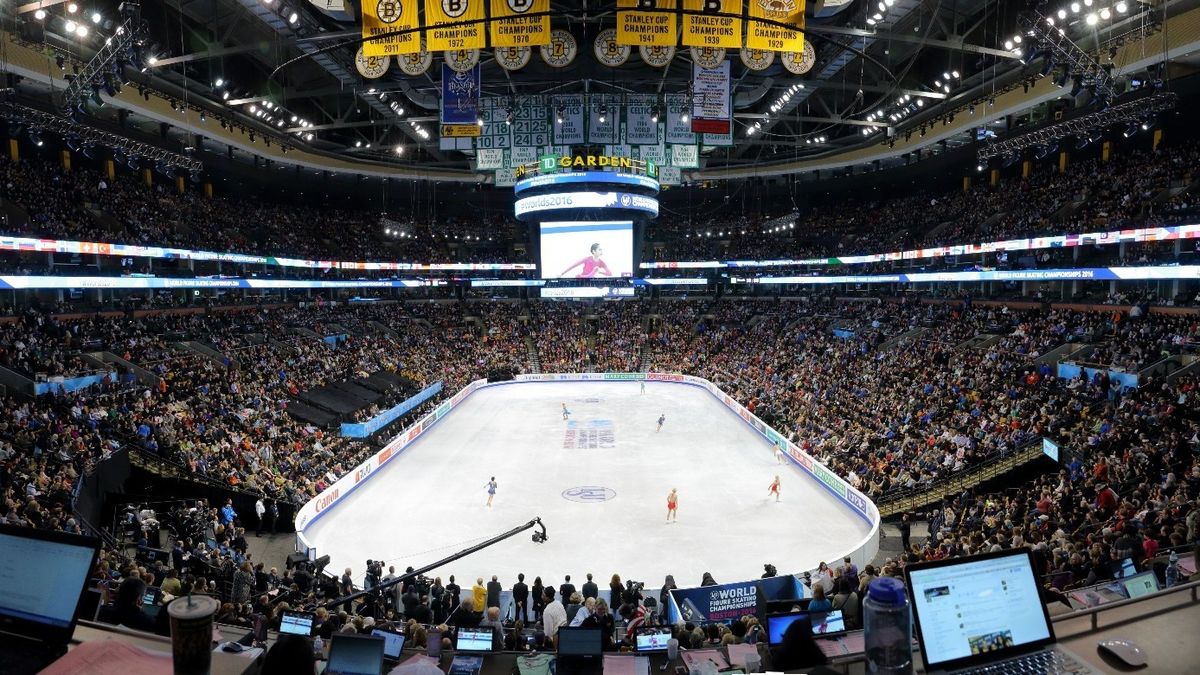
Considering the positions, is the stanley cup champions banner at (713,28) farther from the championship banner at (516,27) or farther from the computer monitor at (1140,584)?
the computer monitor at (1140,584)

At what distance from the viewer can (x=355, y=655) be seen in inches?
168

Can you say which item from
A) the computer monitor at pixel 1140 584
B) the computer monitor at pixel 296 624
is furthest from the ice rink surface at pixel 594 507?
the computer monitor at pixel 1140 584

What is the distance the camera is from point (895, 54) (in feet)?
116

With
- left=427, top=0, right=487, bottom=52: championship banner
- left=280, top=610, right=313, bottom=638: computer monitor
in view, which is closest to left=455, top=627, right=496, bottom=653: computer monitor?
left=280, top=610, right=313, bottom=638: computer monitor

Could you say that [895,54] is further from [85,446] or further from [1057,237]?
[85,446]

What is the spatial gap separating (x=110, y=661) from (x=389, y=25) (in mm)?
15955

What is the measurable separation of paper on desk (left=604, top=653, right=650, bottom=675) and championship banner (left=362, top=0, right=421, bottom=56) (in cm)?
1528

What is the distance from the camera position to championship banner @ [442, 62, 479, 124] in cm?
2291

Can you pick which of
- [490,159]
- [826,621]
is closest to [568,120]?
[490,159]

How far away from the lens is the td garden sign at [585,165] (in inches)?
1400

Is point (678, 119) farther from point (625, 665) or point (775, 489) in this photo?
point (625, 665)

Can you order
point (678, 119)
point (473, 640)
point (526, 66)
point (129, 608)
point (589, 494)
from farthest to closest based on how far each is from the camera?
1. point (526, 66)
2. point (678, 119)
3. point (589, 494)
4. point (473, 640)
5. point (129, 608)

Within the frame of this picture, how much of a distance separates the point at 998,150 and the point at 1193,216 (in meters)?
6.60

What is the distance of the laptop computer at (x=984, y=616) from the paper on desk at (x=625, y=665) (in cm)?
194
